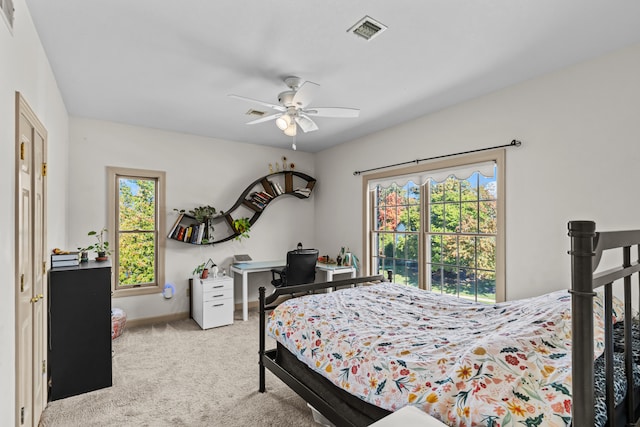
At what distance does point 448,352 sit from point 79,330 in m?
2.74

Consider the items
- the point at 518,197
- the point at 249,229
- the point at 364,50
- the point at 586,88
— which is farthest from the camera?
the point at 249,229

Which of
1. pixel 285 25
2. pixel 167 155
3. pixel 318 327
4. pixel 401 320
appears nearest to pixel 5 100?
pixel 285 25

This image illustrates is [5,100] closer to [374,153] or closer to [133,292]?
[133,292]

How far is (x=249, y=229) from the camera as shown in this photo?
5215mm

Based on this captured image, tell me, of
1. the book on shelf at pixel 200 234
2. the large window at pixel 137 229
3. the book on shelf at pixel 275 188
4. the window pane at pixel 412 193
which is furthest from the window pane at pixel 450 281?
the large window at pixel 137 229

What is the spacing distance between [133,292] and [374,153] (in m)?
3.69

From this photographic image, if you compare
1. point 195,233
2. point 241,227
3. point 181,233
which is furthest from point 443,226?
point 181,233

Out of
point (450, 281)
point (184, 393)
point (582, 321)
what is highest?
point (582, 321)

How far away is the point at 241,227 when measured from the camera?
5.03 meters

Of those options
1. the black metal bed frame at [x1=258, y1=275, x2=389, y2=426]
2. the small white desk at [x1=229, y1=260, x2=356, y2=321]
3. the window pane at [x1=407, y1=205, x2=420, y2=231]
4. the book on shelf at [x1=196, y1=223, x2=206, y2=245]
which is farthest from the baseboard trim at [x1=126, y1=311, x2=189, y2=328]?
the window pane at [x1=407, y1=205, x2=420, y2=231]

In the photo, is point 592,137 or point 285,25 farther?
point 592,137

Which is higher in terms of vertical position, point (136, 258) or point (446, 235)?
point (446, 235)

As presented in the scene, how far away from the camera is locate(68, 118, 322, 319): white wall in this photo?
412cm

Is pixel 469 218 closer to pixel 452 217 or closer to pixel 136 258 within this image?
pixel 452 217
